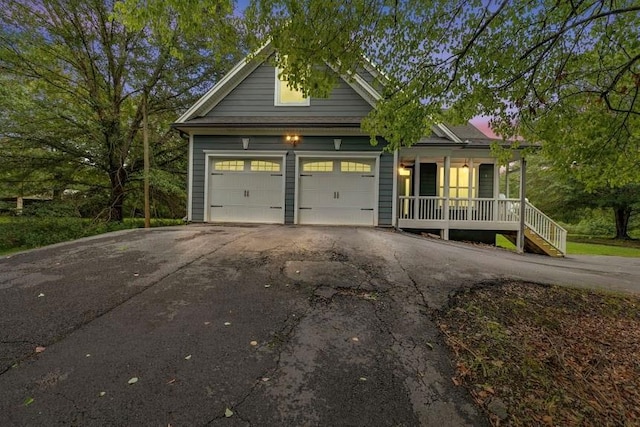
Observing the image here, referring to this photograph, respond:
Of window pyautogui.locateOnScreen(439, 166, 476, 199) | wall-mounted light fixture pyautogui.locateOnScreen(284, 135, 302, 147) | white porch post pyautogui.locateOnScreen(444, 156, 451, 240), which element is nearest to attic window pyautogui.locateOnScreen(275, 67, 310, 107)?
wall-mounted light fixture pyautogui.locateOnScreen(284, 135, 302, 147)

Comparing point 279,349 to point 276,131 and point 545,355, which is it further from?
point 276,131

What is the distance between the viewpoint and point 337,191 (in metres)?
9.73

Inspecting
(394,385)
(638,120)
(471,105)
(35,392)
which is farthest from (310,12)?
(638,120)

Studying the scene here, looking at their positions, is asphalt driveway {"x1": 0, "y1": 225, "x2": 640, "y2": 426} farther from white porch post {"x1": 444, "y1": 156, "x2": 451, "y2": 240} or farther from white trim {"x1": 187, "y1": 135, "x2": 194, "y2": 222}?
white porch post {"x1": 444, "y1": 156, "x2": 451, "y2": 240}

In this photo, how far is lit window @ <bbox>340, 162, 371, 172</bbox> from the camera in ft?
31.9

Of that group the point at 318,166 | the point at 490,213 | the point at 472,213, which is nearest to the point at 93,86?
the point at 318,166

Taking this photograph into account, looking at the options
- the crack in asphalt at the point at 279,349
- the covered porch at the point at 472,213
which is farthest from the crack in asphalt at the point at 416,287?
the covered porch at the point at 472,213

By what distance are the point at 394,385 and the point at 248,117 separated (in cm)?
946

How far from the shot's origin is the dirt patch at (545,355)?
2.13 metres

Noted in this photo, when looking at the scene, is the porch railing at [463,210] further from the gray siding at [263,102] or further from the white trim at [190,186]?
the white trim at [190,186]

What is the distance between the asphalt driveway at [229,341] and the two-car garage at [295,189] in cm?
451

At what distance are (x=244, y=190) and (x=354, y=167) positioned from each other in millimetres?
3701

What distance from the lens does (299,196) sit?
9.77 metres

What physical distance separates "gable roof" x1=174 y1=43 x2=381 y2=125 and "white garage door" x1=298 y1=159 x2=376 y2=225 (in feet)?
7.42
